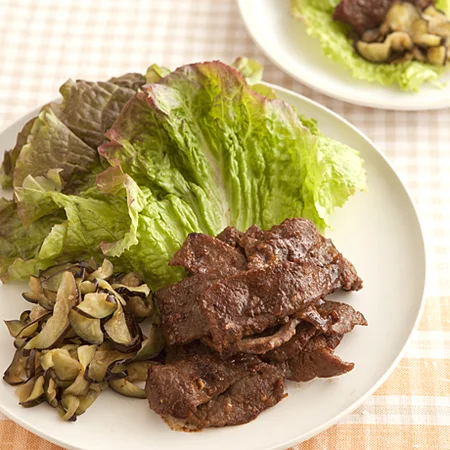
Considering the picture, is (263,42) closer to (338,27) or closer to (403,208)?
(338,27)

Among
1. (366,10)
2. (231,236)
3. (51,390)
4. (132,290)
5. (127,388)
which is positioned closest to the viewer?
(51,390)

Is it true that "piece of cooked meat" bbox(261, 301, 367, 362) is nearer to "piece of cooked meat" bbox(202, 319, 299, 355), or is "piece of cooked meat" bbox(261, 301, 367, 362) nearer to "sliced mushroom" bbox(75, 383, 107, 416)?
Answer: "piece of cooked meat" bbox(202, 319, 299, 355)

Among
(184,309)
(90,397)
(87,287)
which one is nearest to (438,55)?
(184,309)

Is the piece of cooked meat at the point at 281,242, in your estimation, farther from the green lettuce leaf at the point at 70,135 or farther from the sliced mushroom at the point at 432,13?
the sliced mushroom at the point at 432,13

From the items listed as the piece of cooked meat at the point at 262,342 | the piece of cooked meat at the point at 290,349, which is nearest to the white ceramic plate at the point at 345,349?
the piece of cooked meat at the point at 290,349

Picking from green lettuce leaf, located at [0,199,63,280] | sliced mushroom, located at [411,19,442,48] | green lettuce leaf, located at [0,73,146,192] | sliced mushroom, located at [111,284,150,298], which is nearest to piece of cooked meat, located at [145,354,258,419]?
sliced mushroom, located at [111,284,150,298]

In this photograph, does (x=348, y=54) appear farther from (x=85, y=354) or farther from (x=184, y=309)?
(x=85, y=354)

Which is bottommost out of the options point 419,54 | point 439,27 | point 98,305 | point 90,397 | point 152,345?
point 90,397
